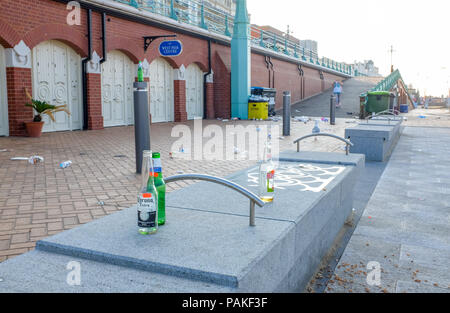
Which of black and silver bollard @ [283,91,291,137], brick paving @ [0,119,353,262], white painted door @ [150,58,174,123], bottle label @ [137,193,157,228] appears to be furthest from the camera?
white painted door @ [150,58,174,123]

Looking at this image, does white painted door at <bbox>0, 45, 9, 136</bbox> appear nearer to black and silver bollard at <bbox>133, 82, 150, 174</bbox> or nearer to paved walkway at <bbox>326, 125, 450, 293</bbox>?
black and silver bollard at <bbox>133, 82, 150, 174</bbox>

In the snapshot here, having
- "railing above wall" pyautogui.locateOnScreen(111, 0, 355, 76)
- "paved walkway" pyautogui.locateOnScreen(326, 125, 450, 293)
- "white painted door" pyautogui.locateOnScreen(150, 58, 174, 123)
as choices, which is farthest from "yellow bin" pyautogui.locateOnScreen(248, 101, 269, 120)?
"paved walkway" pyautogui.locateOnScreen(326, 125, 450, 293)

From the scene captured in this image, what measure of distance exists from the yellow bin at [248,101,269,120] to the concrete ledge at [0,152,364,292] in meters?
17.1

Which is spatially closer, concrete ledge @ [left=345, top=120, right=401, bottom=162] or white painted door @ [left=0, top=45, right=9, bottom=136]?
concrete ledge @ [left=345, top=120, right=401, bottom=162]

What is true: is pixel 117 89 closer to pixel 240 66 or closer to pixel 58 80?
pixel 58 80

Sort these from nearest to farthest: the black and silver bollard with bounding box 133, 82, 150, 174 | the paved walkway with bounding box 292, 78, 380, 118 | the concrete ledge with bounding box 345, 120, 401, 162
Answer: the black and silver bollard with bounding box 133, 82, 150, 174
the concrete ledge with bounding box 345, 120, 401, 162
the paved walkway with bounding box 292, 78, 380, 118

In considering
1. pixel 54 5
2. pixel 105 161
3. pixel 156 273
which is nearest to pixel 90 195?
pixel 105 161

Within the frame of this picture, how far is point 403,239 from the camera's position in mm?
4020

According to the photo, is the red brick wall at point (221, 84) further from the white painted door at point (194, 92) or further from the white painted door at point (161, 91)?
the white painted door at point (161, 91)

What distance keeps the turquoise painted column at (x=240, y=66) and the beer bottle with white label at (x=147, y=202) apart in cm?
1865

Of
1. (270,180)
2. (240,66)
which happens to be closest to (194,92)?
(240,66)

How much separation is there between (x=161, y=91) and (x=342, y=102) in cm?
1661

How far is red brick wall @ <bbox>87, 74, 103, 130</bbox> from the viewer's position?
14156 millimetres

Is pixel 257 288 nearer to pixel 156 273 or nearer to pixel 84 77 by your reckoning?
pixel 156 273
